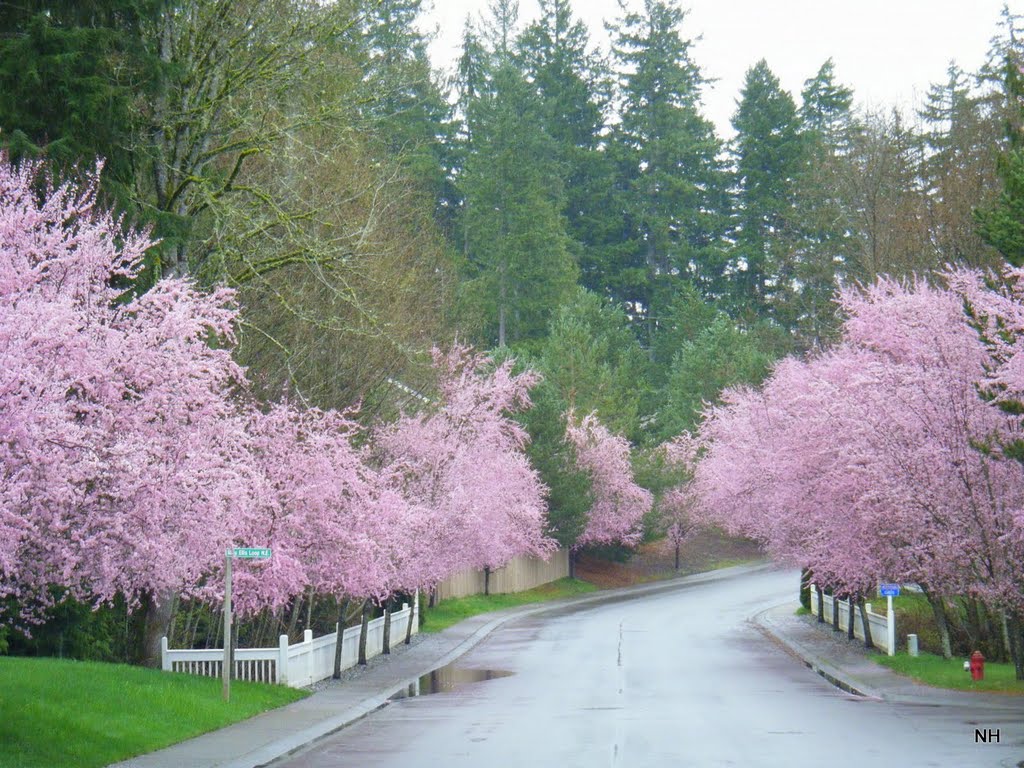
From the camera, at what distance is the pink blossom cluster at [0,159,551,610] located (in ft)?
43.0

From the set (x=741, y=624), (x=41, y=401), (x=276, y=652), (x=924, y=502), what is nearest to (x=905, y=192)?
(x=741, y=624)

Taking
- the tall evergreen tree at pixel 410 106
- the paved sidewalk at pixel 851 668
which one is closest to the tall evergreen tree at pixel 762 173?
the tall evergreen tree at pixel 410 106

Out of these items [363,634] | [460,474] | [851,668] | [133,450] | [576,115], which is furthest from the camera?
[576,115]

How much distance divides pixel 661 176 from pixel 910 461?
7388 centimetres

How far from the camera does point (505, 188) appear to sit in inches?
3332

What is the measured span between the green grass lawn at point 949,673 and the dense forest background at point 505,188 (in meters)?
8.00

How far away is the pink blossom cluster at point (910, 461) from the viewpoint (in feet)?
79.7

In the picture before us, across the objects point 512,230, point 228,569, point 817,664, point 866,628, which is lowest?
point 817,664

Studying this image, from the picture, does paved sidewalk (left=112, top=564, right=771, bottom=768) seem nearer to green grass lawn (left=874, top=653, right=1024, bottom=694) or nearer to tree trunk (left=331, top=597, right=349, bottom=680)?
tree trunk (left=331, top=597, right=349, bottom=680)

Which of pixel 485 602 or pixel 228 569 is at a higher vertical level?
pixel 228 569

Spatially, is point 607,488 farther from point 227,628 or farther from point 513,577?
point 227,628

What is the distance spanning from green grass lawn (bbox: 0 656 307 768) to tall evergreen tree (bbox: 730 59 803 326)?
7542cm

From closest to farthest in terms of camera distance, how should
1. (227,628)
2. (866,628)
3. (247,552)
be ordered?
1. (247,552)
2. (227,628)
3. (866,628)

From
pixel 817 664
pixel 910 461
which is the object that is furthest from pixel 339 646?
pixel 910 461
